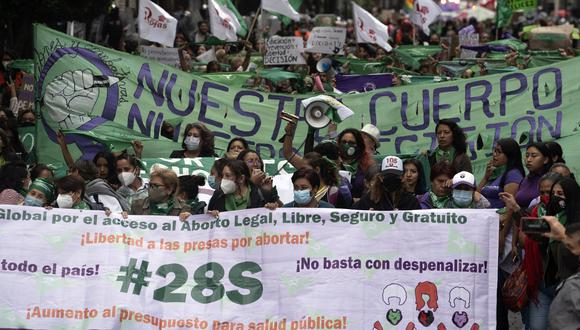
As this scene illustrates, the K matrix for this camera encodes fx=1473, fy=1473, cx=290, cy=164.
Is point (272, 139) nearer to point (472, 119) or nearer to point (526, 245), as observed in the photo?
point (472, 119)

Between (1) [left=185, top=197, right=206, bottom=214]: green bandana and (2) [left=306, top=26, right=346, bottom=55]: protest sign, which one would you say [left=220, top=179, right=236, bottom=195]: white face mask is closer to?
(1) [left=185, top=197, right=206, bottom=214]: green bandana

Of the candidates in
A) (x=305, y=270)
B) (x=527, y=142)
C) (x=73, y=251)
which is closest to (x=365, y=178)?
(x=305, y=270)

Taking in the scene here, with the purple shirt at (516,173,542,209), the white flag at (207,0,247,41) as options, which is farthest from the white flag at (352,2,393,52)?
the purple shirt at (516,173,542,209)

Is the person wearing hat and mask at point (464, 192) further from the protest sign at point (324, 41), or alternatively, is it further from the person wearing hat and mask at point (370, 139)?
the protest sign at point (324, 41)

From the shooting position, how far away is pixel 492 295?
311 inches

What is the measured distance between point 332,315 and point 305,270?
293 millimetres

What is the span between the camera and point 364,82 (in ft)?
55.7

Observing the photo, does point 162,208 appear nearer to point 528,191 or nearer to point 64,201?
point 64,201

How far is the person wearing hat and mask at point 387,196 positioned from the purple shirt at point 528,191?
0.94 m

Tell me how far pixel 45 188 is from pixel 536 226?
311cm

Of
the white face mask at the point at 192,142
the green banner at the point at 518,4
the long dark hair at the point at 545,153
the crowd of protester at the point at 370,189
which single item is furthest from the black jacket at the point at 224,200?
the green banner at the point at 518,4

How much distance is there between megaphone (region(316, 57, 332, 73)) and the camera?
19.0m

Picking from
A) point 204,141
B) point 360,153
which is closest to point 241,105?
point 204,141

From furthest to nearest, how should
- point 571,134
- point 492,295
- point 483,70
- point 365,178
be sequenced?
1. point 483,70
2. point 571,134
3. point 365,178
4. point 492,295
